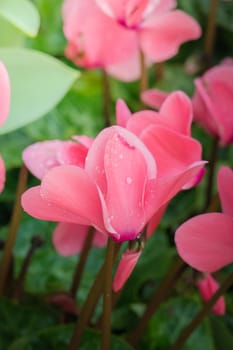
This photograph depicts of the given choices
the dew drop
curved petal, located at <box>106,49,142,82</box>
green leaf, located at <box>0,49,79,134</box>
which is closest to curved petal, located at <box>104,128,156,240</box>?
the dew drop

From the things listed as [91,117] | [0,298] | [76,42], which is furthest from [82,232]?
[91,117]

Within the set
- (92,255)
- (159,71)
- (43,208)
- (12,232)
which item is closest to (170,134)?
(43,208)

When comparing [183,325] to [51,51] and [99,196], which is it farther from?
[51,51]

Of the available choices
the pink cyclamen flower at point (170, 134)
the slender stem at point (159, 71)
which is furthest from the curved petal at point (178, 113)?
the slender stem at point (159, 71)

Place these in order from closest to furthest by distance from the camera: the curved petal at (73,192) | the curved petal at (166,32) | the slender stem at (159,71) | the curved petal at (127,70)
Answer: the curved petal at (73,192) < the curved petal at (166,32) < the curved petal at (127,70) < the slender stem at (159,71)

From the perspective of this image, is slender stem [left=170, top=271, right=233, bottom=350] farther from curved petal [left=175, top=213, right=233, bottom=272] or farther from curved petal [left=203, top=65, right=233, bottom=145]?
curved petal [left=203, top=65, right=233, bottom=145]

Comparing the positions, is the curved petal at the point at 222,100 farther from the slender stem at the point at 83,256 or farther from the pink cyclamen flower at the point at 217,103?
the slender stem at the point at 83,256

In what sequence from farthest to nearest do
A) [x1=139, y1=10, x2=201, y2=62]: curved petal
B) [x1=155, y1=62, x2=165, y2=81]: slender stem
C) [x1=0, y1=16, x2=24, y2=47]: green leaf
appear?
[x1=155, y1=62, x2=165, y2=81]: slender stem → [x1=139, y1=10, x2=201, y2=62]: curved petal → [x1=0, y1=16, x2=24, y2=47]: green leaf
